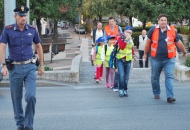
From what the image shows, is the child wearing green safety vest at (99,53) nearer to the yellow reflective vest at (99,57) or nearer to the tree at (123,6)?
the yellow reflective vest at (99,57)

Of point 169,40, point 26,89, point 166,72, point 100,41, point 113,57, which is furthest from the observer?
point 100,41

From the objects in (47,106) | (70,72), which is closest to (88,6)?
(70,72)

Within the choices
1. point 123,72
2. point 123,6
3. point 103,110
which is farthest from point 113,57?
point 123,6

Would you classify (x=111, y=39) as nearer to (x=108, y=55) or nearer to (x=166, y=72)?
(x=108, y=55)

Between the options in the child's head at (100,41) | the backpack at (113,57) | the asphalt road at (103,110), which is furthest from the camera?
the child's head at (100,41)

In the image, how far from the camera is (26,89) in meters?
6.57

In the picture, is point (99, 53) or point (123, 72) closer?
point (123, 72)

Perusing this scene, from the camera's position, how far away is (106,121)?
7.77 metres

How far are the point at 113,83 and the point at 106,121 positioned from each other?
4.41m

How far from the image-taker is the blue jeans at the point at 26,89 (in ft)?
21.5

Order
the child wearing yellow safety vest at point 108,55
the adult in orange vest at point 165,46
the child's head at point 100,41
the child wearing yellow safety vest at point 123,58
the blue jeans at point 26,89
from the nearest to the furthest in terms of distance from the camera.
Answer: the blue jeans at point 26,89 → the adult in orange vest at point 165,46 → the child wearing yellow safety vest at point 123,58 → the child wearing yellow safety vest at point 108,55 → the child's head at point 100,41

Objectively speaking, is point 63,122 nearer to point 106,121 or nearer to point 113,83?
point 106,121

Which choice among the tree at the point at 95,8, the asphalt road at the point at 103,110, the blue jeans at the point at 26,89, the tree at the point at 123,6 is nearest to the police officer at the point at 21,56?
the blue jeans at the point at 26,89

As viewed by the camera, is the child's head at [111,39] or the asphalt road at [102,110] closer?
the asphalt road at [102,110]
